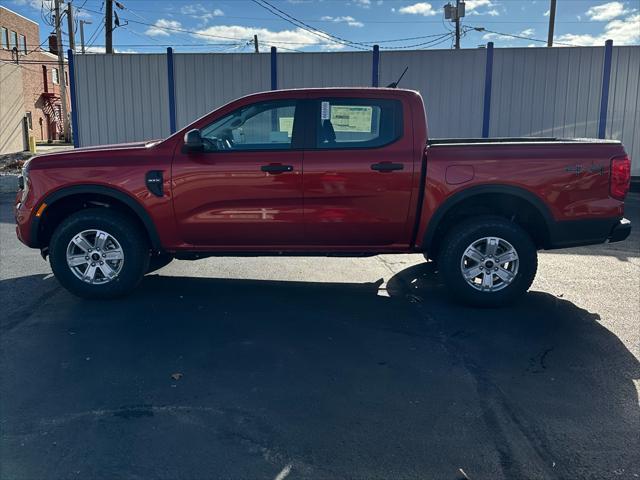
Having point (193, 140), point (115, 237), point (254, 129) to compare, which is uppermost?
point (254, 129)

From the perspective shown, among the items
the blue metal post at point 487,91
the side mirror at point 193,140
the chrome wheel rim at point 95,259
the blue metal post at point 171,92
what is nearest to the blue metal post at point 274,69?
the blue metal post at point 171,92

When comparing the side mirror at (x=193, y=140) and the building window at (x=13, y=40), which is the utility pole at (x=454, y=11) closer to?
the building window at (x=13, y=40)

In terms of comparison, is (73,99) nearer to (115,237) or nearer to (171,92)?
(171,92)

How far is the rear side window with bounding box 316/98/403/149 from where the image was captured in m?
5.23

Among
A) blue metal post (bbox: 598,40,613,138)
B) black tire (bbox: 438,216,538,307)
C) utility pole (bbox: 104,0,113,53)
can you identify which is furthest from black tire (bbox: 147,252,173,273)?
utility pole (bbox: 104,0,113,53)

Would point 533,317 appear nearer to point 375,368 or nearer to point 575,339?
point 575,339

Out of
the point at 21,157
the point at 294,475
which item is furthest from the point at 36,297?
the point at 21,157

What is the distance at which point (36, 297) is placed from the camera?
18.2 feet

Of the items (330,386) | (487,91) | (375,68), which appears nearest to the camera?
(330,386)

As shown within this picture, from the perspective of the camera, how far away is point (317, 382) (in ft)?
12.2

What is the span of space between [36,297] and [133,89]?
9433 mm

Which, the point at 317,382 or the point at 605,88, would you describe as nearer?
the point at 317,382

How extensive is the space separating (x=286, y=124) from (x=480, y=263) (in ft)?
7.13

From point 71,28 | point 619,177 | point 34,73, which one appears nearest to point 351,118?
point 619,177
